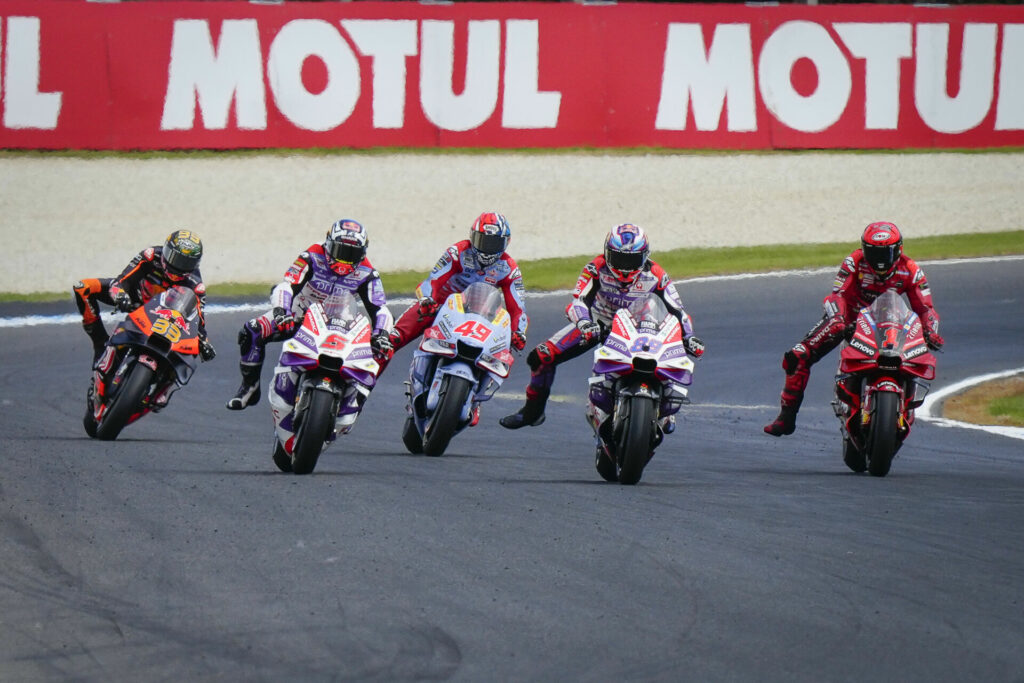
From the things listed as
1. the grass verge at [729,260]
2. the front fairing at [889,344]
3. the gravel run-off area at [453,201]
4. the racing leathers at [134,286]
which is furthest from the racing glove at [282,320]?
the gravel run-off area at [453,201]

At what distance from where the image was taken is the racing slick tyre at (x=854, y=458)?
11.1m

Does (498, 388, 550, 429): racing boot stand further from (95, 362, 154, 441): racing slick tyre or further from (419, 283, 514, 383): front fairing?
(95, 362, 154, 441): racing slick tyre

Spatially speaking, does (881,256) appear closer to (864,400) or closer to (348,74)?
(864,400)

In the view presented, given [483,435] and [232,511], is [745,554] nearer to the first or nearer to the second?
[232,511]

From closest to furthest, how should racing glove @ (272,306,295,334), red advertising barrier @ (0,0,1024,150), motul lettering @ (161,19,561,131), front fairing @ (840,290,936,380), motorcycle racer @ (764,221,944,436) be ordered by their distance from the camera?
racing glove @ (272,306,295,334) < front fairing @ (840,290,936,380) < motorcycle racer @ (764,221,944,436) < red advertising barrier @ (0,0,1024,150) < motul lettering @ (161,19,561,131)

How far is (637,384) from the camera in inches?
379

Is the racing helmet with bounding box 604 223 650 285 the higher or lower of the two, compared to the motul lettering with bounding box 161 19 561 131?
lower

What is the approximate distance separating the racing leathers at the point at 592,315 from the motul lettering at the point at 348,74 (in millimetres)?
12284

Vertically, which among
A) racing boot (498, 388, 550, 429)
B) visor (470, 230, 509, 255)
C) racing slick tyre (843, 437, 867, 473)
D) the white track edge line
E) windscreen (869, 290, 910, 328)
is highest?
visor (470, 230, 509, 255)

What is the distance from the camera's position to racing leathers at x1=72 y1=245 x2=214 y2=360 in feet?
39.6

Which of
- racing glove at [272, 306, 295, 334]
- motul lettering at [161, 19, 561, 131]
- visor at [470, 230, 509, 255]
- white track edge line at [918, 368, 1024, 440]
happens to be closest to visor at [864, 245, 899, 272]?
white track edge line at [918, 368, 1024, 440]

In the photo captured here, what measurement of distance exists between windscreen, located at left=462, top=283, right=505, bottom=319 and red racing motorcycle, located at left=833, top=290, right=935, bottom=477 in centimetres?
242

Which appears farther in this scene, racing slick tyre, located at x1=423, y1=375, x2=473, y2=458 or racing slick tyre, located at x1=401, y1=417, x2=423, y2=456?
racing slick tyre, located at x1=401, y1=417, x2=423, y2=456

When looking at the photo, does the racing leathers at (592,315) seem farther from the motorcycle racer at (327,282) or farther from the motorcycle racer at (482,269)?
the motorcycle racer at (327,282)
